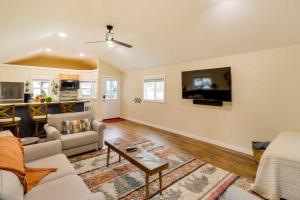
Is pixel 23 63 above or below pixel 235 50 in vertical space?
above

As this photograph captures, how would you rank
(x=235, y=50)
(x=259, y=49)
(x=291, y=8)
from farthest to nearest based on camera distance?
(x=235, y=50) < (x=259, y=49) < (x=291, y=8)

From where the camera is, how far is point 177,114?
5.14m

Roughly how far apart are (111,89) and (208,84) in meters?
4.67

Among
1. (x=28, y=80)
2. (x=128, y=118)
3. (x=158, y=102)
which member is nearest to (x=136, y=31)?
(x=158, y=102)

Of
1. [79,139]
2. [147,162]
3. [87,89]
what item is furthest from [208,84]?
[87,89]

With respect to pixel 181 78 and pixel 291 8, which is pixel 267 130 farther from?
pixel 181 78

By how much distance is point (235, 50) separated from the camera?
3.59 m

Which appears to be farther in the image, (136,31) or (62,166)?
(136,31)

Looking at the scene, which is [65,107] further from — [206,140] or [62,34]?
[206,140]

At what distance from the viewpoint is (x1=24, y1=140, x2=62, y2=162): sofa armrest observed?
2162 millimetres

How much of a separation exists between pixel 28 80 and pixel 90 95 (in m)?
2.50

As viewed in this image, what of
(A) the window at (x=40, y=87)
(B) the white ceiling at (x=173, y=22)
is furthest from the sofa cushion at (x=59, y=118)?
(A) the window at (x=40, y=87)

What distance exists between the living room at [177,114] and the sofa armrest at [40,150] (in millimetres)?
13

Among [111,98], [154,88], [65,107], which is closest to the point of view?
[65,107]
